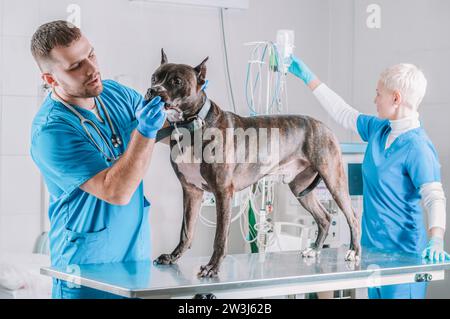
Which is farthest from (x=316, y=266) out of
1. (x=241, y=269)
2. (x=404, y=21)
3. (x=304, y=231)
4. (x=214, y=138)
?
(x=404, y=21)

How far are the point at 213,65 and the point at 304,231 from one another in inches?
35.6

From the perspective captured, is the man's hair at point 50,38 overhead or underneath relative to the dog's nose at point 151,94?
overhead

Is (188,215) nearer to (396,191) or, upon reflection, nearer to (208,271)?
(208,271)

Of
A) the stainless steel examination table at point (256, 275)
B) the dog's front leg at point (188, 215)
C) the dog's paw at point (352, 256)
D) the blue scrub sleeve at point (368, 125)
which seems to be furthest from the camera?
the blue scrub sleeve at point (368, 125)

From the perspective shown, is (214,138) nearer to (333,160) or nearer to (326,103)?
(333,160)

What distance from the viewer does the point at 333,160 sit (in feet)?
6.23

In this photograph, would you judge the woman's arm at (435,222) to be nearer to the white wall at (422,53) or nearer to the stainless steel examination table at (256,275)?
the stainless steel examination table at (256,275)

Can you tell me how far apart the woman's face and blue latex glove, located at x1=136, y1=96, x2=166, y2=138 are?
84 centimetres

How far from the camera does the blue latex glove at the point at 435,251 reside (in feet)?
6.53

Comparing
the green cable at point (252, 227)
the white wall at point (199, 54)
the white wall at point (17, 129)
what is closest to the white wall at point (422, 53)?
the white wall at point (199, 54)

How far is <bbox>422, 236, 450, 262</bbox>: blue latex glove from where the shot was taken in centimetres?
199

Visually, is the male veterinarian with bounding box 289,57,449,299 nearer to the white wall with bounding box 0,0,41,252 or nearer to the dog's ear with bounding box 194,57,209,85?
the dog's ear with bounding box 194,57,209,85

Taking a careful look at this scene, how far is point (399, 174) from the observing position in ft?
7.02

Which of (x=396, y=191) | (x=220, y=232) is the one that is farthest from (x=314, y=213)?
(x=220, y=232)
